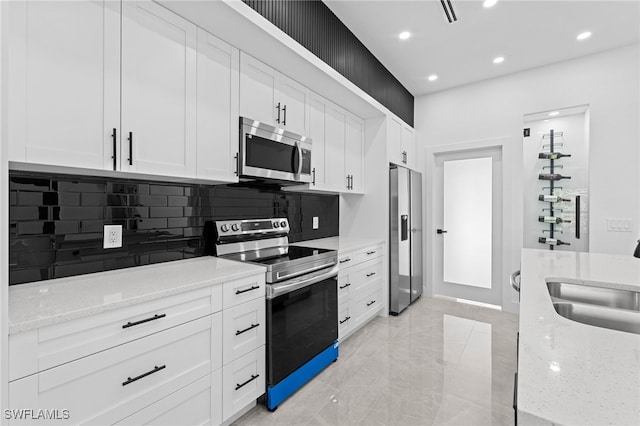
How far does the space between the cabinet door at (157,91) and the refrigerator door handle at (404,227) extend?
8.52ft

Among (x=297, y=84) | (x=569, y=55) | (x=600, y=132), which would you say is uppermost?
(x=569, y=55)

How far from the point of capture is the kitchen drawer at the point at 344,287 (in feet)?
8.59

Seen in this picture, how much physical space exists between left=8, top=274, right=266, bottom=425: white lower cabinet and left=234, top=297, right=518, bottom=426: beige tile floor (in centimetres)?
43

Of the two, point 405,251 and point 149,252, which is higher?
point 149,252

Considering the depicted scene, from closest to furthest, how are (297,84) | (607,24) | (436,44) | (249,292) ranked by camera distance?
(249,292) < (297,84) < (607,24) < (436,44)

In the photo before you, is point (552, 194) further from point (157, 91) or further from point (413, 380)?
point (157, 91)

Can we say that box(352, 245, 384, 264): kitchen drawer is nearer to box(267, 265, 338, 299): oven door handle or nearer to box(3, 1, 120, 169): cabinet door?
box(267, 265, 338, 299): oven door handle

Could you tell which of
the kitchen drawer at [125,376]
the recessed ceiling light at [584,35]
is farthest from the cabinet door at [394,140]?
the kitchen drawer at [125,376]

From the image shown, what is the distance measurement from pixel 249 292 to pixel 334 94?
6.74 feet

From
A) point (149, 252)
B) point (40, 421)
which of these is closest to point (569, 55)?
point (149, 252)

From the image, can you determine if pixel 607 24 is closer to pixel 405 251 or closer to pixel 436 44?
pixel 436 44

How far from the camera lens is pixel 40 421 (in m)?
0.98

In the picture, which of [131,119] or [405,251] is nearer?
[131,119]

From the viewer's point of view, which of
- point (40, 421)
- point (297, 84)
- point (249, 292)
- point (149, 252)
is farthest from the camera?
point (297, 84)
